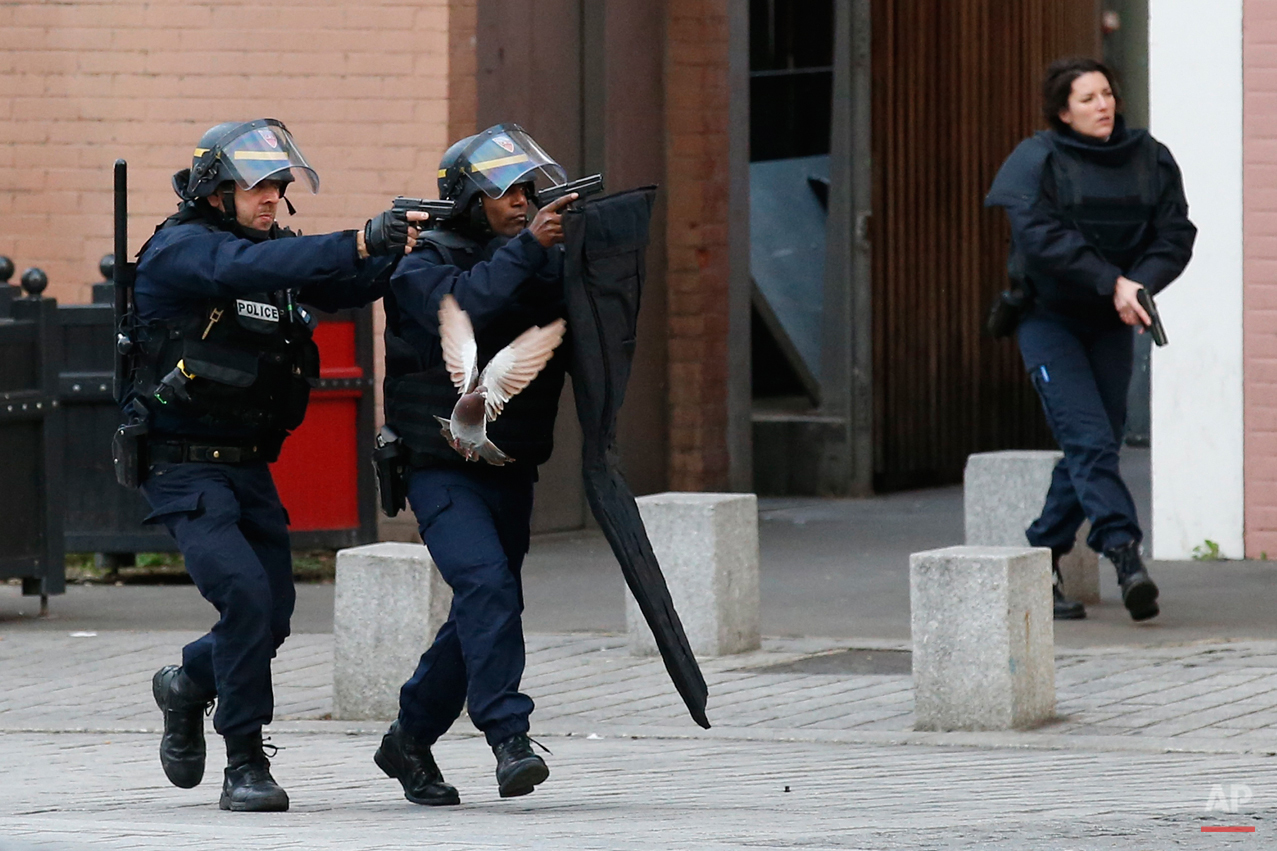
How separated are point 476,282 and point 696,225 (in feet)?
25.5

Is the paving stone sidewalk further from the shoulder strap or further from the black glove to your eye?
the black glove

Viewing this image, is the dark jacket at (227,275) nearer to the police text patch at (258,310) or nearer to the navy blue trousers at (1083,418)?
the police text patch at (258,310)

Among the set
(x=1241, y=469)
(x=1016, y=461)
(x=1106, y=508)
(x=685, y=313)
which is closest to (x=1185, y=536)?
(x=1241, y=469)

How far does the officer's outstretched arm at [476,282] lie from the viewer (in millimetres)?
5996

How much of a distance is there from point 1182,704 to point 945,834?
2.34 metres

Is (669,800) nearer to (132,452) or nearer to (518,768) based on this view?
(518,768)

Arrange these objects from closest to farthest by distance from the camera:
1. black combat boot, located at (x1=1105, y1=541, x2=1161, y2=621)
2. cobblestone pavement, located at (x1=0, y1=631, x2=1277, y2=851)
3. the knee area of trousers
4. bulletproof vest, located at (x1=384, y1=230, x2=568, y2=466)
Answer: cobblestone pavement, located at (x1=0, y1=631, x2=1277, y2=851), bulletproof vest, located at (x1=384, y1=230, x2=568, y2=466), the knee area of trousers, black combat boot, located at (x1=1105, y1=541, x2=1161, y2=621)

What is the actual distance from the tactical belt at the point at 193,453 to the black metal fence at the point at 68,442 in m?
3.67

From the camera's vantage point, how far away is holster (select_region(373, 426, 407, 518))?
634 cm

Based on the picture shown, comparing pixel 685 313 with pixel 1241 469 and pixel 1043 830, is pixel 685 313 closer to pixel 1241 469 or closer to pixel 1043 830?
pixel 1241 469

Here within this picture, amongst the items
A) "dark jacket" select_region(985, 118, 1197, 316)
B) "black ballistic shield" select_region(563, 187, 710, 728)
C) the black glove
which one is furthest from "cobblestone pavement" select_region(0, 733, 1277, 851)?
"dark jacket" select_region(985, 118, 1197, 316)

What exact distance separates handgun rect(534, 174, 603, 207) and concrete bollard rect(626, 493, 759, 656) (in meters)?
2.88

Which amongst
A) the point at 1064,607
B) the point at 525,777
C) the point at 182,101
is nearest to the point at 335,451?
the point at 182,101

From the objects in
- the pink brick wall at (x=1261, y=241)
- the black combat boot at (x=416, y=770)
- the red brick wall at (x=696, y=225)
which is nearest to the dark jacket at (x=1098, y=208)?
the pink brick wall at (x=1261, y=241)
